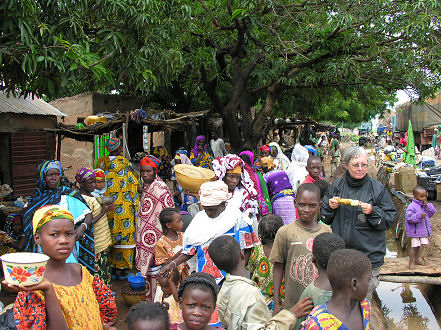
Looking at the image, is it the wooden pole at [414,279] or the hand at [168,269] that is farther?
the wooden pole at [414,279]

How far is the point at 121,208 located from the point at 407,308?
5.23 m

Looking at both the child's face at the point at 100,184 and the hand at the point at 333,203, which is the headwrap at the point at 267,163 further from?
the hand at the point at 333,203

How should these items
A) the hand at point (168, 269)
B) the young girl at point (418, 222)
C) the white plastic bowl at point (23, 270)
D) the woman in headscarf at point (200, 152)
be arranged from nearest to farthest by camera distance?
1. the white plastic bowl at point (23, 270)
2. the hand at point (168, 269)
3. the young girl at point (418, 222)
4. the woman in headscarf at point (200, 152)

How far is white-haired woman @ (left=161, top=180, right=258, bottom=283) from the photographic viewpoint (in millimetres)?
3564

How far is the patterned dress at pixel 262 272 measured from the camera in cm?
368

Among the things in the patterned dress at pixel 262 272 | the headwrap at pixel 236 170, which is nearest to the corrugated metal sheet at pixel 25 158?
the headwrap at pixel 236 170

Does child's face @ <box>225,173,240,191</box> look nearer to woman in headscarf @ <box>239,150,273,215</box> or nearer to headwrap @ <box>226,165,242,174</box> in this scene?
headwrap @ <box>226,165,242,174</box>

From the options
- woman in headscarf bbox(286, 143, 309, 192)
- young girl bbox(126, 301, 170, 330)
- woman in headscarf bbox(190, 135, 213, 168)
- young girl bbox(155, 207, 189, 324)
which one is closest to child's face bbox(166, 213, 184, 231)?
young girl bbox(155, 207, 189, 324)

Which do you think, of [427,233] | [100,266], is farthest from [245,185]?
[427,233]

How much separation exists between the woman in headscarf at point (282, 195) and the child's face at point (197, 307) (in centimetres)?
310

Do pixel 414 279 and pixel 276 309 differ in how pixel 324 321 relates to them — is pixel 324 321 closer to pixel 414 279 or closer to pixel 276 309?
pixel 276 309

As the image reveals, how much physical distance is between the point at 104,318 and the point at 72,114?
11.8 meters

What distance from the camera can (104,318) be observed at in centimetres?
266

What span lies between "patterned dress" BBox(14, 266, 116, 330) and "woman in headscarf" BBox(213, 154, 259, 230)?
7.32ft
